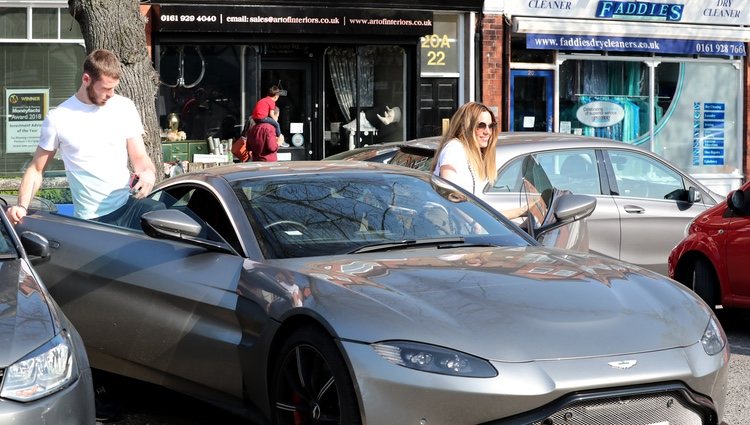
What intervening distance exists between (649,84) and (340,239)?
1589 cm

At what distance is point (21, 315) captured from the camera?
4.65 meters

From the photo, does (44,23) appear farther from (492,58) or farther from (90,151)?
(90,151)

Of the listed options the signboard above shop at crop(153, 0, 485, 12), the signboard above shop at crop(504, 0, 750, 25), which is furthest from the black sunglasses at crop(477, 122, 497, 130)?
the signboard above shop at crop(504, 0, 750, 25)

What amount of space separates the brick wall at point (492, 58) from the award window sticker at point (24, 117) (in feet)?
22.2

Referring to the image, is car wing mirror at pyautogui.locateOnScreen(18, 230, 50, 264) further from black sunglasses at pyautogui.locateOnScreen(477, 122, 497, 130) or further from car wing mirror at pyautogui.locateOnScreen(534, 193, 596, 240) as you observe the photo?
black sunglasses at pyautogui.locateOnScreen(477, 122, 497, 130)

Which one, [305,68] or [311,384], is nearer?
[311,384]

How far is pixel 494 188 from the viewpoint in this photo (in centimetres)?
955

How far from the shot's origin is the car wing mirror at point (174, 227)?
5578 millimetres

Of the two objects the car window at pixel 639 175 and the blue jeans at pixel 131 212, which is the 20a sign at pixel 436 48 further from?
the blue jeans at pixel 131 212

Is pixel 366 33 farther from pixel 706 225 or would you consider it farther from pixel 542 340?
pixel 542 340

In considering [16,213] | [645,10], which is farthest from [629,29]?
[16,213]

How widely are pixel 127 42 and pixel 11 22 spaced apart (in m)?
6.27

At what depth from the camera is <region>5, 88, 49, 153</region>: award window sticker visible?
643 inches

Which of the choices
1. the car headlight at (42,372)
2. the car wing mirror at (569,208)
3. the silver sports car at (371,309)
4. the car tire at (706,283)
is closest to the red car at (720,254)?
the car tire at (706,283)
